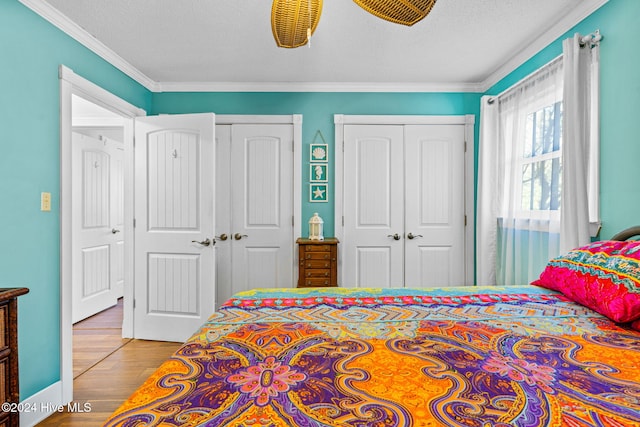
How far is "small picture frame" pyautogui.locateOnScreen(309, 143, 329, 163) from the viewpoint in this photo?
3.69m

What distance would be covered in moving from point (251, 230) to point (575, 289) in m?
2.85

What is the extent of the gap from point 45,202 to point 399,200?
118 inches

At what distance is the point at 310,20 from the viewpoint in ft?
5.11

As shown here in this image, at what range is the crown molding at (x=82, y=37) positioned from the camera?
7.20ft

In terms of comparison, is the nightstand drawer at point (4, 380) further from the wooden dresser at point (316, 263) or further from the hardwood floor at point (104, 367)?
the wooden dresser at point (316, 263)

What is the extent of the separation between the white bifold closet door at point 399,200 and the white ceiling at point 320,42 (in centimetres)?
54

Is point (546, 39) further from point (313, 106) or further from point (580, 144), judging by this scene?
point (313, 106)

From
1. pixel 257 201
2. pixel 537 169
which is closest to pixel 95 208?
pixel 257 201

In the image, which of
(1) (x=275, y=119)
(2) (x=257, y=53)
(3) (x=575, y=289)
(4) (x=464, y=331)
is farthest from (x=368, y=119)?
(4) (x=464, y=331)

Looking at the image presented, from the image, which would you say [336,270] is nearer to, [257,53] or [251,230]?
[251,230]

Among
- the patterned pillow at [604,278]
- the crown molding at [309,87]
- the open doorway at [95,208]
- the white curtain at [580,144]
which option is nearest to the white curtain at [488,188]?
the crown molding at [309,87]

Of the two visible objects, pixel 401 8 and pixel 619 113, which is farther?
pixel 619 113

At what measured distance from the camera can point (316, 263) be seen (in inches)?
132

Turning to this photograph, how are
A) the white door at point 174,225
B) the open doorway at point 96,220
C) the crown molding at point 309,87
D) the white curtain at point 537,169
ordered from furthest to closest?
the open doorway at point 96,220 → the crown molding at point 309,87 → the white door at point 174,225 → the white curtain at point 537,169
